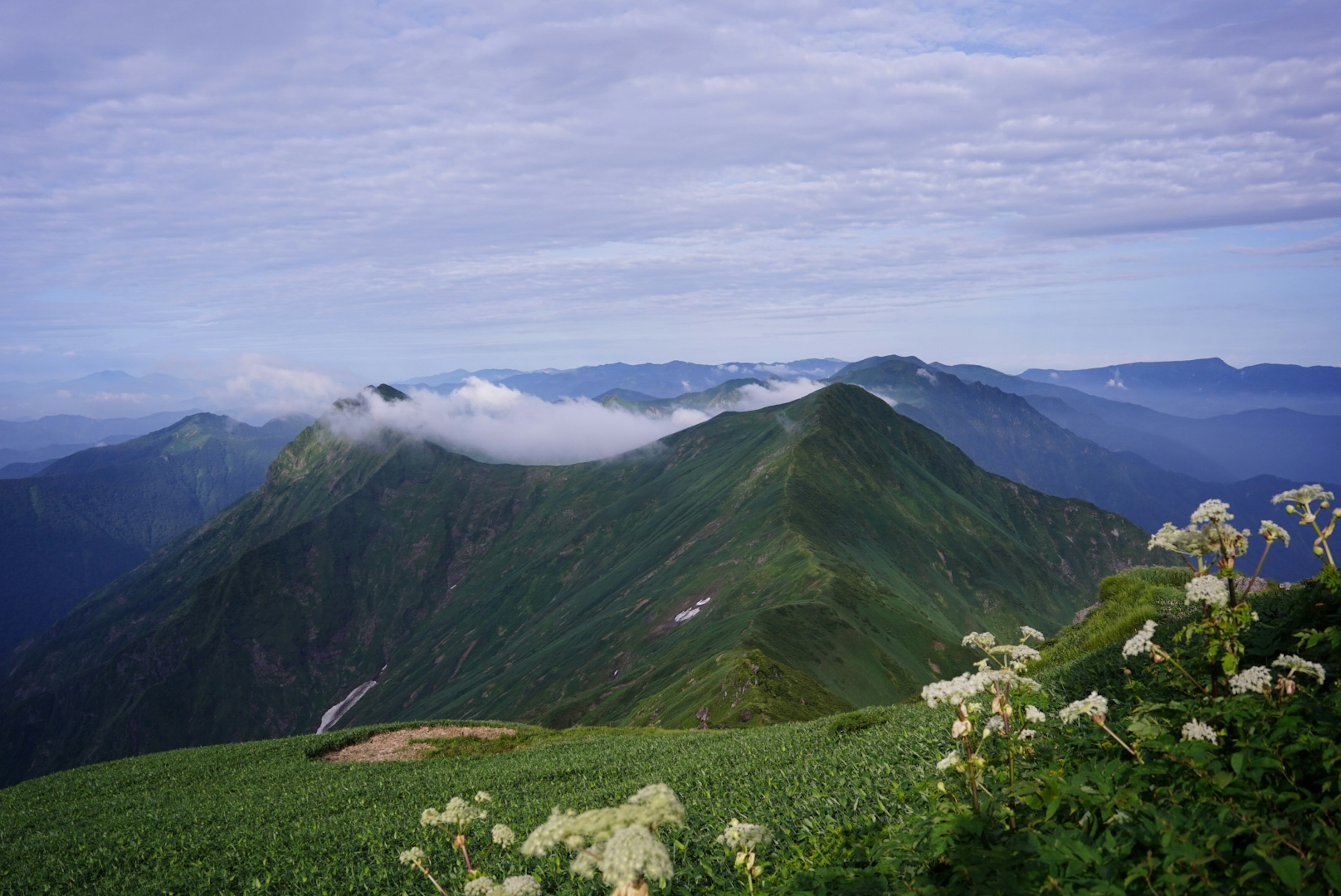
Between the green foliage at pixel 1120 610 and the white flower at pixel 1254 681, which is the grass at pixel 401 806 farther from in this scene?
the white flower at pixel 1254 681

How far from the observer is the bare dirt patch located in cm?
4031

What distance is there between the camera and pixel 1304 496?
28.2ft

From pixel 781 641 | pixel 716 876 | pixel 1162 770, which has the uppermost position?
pixel 1162 770

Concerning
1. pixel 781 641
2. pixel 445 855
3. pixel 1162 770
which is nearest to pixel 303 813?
pixel 445 855

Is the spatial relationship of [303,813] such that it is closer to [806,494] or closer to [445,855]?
[445,855]

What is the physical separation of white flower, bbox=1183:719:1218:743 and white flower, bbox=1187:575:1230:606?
4.41 feet

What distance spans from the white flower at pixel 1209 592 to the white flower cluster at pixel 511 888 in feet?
24.7

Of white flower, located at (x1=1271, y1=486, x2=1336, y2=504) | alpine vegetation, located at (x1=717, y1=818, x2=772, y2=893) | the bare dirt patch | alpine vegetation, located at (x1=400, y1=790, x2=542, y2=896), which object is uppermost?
white flower, located at (x1=1271, y1=486, x2=1336, y2=504)

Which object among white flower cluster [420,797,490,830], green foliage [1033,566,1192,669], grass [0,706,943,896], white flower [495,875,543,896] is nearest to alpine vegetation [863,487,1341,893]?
grass [0,706,943,896]

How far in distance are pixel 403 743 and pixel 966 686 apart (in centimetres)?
4238

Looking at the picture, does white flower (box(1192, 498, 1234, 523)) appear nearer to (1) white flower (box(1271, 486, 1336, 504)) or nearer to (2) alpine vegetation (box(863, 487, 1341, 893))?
(2) alpine vegetation (box(863, 487, 1341, 893))

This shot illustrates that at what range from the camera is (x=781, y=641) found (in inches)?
3819

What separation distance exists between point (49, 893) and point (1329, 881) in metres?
28.6

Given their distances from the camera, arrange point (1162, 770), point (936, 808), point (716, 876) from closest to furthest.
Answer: point (1162, 770) < point (936, 808) < point (716, 876)
